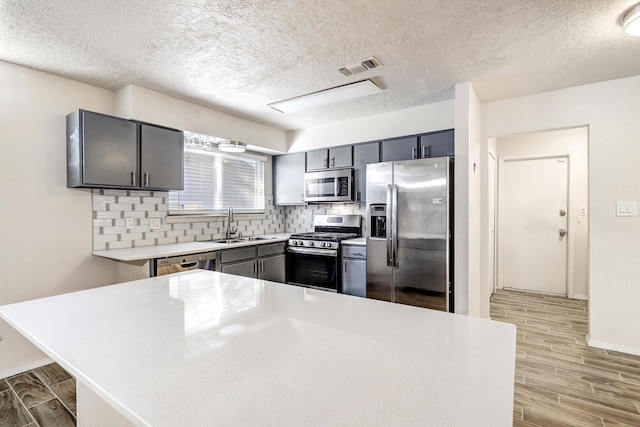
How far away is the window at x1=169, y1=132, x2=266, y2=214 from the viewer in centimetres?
385

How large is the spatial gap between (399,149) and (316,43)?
74.1 inches

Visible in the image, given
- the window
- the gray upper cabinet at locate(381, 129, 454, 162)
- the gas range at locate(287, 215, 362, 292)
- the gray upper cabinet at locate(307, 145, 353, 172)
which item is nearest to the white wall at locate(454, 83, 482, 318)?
the gray upper cabinet at locate(381, 129, 454, 162)

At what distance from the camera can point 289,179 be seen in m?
4.83

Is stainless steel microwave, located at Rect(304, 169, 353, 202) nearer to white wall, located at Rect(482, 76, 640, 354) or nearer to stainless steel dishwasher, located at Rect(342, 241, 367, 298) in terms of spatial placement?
stainless steel dishwasher, located at Rect(342, 241, 367, 298)

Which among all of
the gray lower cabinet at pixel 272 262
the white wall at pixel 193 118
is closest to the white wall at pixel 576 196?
the white wall at pixel 193 118

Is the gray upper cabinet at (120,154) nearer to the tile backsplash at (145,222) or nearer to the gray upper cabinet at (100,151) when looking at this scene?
the gray upper cabinet at (100,151)

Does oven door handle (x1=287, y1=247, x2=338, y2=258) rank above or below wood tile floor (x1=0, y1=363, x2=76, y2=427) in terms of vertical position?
above

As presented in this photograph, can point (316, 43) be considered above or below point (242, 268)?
above

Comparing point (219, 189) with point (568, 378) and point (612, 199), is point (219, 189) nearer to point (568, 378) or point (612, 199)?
point (568, 378)

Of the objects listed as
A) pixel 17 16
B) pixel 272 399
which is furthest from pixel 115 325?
pixel 17 16

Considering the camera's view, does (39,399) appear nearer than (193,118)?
Yes

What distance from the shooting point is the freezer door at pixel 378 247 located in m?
3.52

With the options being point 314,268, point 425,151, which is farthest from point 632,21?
point 314,268

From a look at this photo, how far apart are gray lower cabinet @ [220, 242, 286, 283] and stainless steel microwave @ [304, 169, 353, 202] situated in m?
0.81
